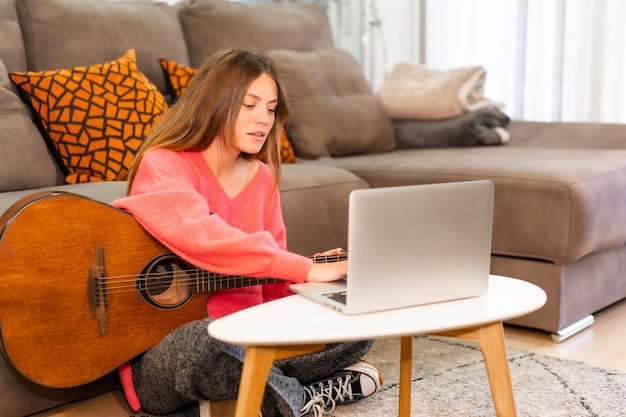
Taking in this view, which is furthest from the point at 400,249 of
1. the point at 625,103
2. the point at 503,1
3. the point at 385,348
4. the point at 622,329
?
the point at 503,1

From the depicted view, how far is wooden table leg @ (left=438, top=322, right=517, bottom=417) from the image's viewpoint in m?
1.21

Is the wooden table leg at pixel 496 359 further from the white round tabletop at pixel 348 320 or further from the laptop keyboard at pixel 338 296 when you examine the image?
the laptop keyboard at pixel 338 296

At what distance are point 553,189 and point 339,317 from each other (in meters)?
1.17

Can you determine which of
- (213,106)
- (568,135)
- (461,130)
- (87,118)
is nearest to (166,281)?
(213,106)

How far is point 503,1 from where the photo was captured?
341 cm

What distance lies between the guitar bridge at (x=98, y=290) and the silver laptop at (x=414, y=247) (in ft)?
1.47

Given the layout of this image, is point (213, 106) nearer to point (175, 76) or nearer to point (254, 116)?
point (254, 116)

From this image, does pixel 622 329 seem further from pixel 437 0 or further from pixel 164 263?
pixel 437 0

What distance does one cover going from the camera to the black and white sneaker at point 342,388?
1.63m

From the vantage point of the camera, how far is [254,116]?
153 centimetres

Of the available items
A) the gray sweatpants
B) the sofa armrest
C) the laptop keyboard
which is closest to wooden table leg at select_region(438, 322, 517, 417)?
the laptop keyboard

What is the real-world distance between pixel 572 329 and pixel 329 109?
111 cm

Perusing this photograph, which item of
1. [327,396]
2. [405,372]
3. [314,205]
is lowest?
[327,396]

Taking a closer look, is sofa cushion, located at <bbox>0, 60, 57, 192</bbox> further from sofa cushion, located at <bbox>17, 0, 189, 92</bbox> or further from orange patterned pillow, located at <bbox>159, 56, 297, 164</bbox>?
orange patterned pillow, located at <bbox>159, 56, 297, 164</bbox>
